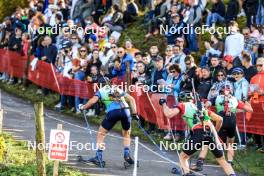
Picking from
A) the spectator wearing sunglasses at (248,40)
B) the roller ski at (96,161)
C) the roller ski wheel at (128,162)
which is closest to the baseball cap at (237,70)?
the spectator wearing sunglasses at (248,40)

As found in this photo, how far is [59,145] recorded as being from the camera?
13.6 m

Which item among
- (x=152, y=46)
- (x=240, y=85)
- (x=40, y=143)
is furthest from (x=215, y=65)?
(x=40, y=143)

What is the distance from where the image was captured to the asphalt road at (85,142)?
54.3ft

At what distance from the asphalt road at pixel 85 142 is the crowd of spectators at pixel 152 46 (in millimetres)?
1071

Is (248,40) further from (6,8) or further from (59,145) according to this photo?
(6,8)

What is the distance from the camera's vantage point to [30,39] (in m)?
28.7

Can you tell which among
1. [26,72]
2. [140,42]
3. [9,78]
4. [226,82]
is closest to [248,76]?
[226,82]

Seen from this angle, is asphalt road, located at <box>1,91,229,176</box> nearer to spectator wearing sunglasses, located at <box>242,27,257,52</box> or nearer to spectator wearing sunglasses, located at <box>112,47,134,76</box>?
spectator wearing sunglasses, located at <box>112,47,134,76</box>

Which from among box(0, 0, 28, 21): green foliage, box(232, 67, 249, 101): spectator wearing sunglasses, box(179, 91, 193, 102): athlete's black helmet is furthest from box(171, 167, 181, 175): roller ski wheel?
box(0, 0, 28, 21): green foliage

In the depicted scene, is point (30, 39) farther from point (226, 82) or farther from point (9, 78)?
point (226, 82)

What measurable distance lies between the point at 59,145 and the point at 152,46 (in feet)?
30.2

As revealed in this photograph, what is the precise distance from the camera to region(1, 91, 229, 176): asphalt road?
16547 mm

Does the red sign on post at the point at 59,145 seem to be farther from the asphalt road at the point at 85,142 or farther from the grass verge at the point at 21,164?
the asphalt road at the point at 85,142

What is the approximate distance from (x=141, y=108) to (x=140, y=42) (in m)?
7.54
